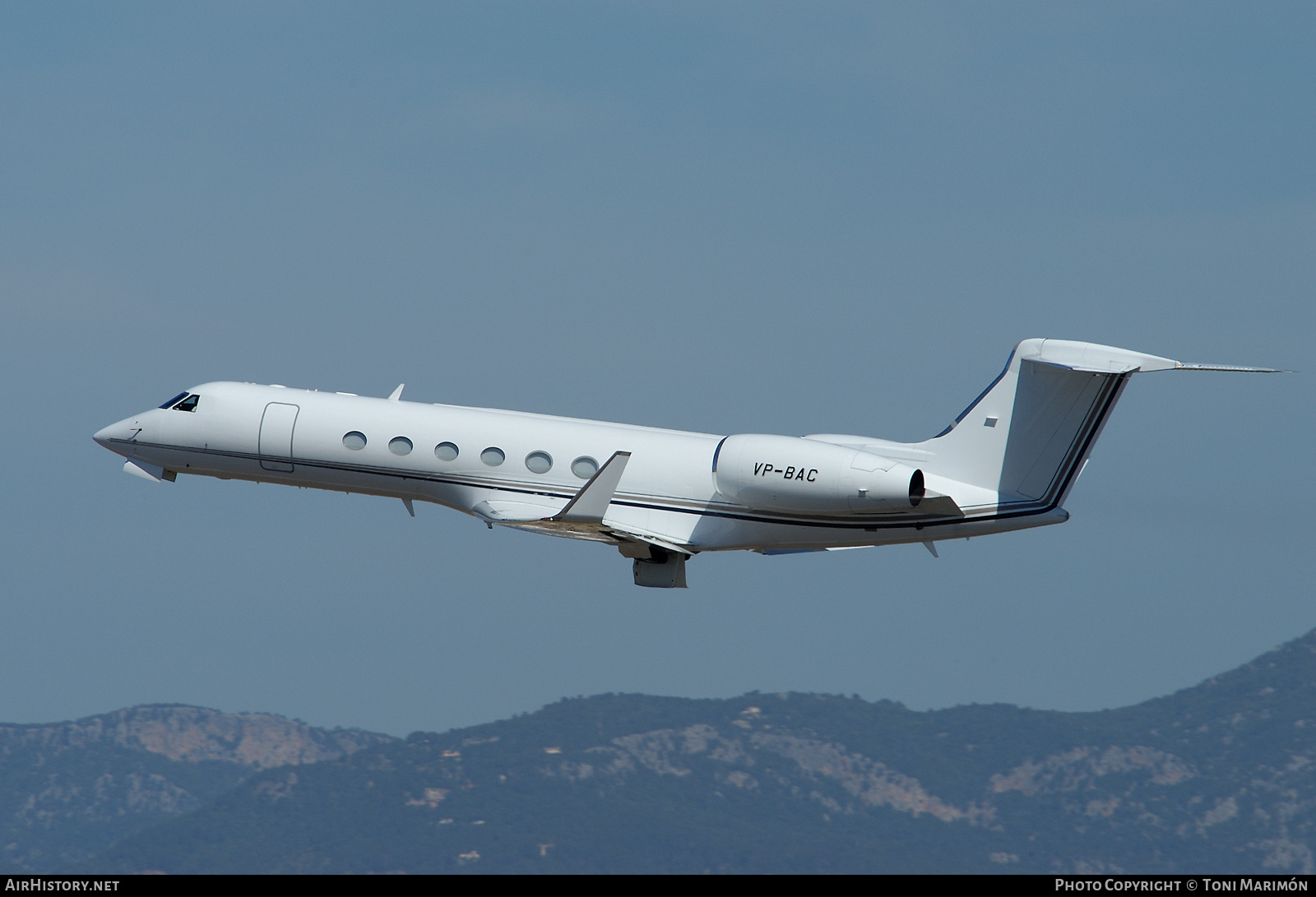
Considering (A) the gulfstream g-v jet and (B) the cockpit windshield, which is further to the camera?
(B) the cockpit windshield

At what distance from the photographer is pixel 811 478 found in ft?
104

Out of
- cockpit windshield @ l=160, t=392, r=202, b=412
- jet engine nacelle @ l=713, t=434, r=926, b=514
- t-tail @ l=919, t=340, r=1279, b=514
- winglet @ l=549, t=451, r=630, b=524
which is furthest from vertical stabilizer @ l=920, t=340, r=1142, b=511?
cockpit windshield @ l=160, t=392, r=202, b=412

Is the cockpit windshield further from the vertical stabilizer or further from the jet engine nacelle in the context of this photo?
the vertical stabilizer

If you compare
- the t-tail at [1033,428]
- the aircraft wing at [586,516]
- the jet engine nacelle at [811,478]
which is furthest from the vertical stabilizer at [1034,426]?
the aircraft wing at [586,516]

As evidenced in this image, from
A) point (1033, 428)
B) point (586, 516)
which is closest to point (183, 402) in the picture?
point (586, 516)

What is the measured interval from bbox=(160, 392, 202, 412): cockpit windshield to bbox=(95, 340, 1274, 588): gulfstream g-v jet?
42 mm

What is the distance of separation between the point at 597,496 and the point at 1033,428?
8.91 m

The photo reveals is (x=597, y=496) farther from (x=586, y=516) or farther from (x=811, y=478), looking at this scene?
(x=811, y=478)

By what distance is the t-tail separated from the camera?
31.7m

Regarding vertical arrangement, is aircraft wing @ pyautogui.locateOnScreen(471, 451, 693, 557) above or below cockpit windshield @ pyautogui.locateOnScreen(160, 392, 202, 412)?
below

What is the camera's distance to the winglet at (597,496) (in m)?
30.5
